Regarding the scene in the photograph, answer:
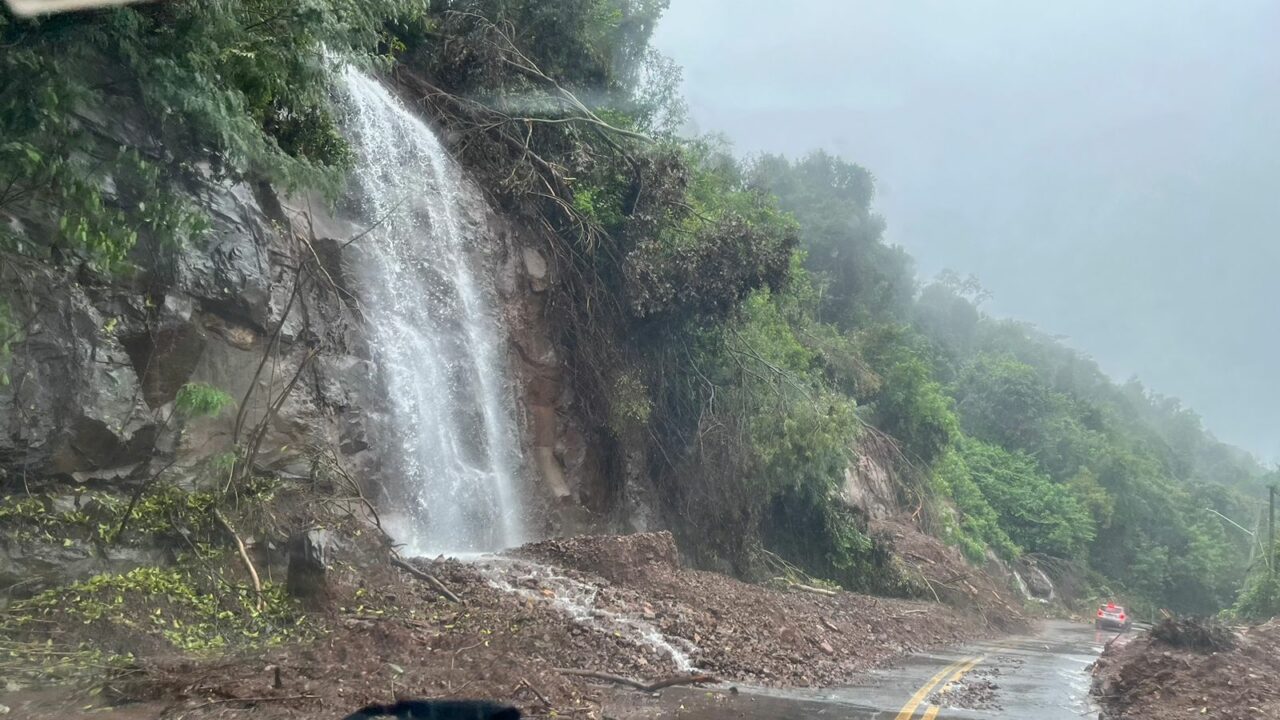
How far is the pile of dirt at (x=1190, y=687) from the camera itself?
11.4 m

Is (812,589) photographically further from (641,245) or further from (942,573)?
(641,245)

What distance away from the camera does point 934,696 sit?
12203 millimetres

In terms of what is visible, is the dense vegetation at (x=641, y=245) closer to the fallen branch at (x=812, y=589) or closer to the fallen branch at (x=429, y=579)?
the fallen branch at (x=812, y=589)

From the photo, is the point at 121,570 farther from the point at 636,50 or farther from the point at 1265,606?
the point at 1265,606

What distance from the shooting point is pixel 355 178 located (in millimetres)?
18000

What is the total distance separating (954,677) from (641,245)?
11.2 metres

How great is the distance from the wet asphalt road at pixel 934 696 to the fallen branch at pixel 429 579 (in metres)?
3.03

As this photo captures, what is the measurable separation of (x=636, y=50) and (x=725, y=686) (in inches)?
1044

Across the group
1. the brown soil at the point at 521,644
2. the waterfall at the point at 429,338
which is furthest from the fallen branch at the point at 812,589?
the waterfall at the point at 429,338

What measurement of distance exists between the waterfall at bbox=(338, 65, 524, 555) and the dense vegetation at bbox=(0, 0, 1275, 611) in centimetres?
168

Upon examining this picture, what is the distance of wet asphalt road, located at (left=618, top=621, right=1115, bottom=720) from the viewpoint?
9820 millimetres

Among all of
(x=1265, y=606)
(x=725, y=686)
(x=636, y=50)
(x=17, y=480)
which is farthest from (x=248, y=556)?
(x=1265, y=606)

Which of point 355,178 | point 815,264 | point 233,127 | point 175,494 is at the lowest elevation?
point 175,494

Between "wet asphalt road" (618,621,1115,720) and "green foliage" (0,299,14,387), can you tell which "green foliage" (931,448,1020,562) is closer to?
"wet asphalt road" (618,621,1115,720)
